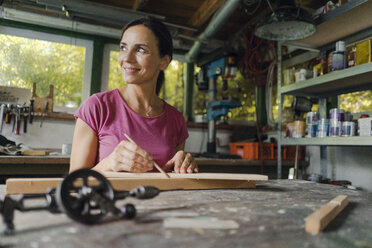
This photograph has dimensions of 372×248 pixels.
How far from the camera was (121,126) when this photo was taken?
1.26 metres

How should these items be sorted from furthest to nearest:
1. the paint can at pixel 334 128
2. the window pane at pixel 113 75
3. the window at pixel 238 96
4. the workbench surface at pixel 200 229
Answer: the window at pixel 238 96 < the window pane at pixel 113 75 < the paint can at pixel 334 128 < the workbench surface at pixel 200 229

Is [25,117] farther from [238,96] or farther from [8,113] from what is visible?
[238,96]

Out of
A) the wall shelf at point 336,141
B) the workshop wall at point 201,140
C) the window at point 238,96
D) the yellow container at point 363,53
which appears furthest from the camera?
the window at point 238,96

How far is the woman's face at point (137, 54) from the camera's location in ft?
4.25

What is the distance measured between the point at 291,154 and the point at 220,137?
37.4 inches

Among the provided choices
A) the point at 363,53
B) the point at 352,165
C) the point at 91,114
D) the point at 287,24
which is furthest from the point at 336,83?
the point at 91,114

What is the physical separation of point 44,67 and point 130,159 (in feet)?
8.61

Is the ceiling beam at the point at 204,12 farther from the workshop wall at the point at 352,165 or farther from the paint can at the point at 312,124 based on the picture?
the workshop wall at the point at 352,165

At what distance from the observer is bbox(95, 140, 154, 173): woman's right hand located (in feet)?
2.91

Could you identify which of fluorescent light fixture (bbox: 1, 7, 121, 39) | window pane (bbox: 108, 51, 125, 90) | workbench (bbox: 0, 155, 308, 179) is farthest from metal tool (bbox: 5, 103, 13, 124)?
window pane (bbox: 108, 51, 125, 90)

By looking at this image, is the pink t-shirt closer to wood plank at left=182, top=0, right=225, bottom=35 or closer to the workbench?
the workbench

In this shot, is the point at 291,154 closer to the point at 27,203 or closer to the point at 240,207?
the point at 240,207

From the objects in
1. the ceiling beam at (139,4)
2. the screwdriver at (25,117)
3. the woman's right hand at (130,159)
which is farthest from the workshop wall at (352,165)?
the screwdriver at (25,117)

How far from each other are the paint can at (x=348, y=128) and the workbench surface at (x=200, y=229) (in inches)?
56.2
